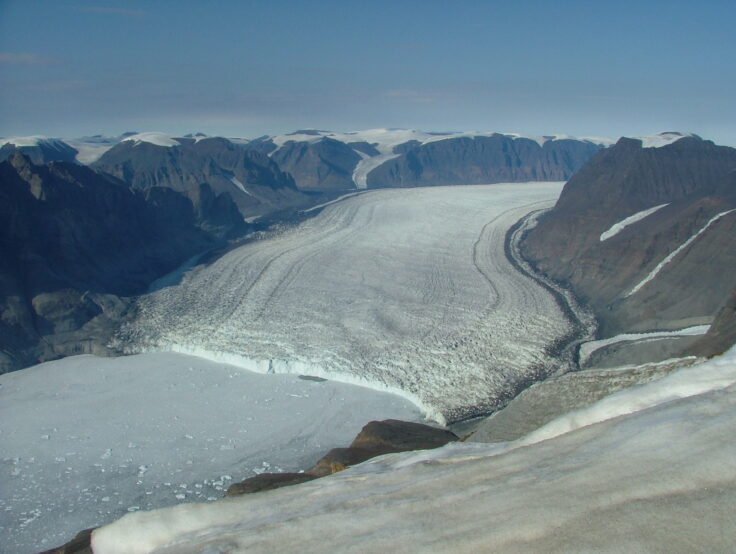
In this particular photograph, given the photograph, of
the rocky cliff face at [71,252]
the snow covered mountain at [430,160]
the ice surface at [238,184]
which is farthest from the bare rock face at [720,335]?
the snow covered mountain at [430,160]

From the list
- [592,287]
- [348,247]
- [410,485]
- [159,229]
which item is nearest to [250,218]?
[159,229]

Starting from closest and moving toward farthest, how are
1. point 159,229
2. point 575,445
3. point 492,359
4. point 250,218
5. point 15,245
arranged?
point 575,445 < point 492,359 < point 15,245 < point 159,229 < point 250,218

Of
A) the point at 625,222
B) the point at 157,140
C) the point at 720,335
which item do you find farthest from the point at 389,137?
the point at 720,335

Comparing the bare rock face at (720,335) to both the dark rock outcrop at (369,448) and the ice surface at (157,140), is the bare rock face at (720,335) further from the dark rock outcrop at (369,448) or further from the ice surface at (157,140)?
the ice surface at (157,140)

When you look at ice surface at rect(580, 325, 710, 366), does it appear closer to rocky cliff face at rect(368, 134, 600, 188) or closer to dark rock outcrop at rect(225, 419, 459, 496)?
dark rock outcrop at rect(225, 419, 459, 496)

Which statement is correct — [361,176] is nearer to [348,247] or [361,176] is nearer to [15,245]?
[348,247]

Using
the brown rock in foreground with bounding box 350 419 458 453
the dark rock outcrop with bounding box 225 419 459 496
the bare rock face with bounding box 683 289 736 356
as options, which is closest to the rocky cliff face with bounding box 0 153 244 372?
the brown rock in foreground with bounding box 350 419 458 453
